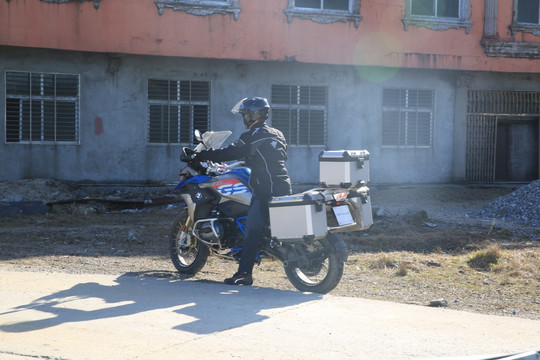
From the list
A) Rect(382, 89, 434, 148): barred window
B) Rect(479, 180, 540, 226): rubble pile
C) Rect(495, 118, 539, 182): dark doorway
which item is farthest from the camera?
Rect(495, 118, 539, 182): dark doorway

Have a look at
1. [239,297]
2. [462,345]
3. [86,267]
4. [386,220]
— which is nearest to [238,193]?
[239,297]

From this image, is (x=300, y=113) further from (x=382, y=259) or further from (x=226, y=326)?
(x=226, y=326)

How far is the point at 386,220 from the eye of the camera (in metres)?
13.9

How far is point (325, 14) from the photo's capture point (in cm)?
1928

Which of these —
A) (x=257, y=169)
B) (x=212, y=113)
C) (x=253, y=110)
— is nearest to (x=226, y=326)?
(x=257, y=169)

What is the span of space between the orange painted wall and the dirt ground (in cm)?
349

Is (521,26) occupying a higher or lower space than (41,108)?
higher

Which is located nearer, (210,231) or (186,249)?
(210,231)

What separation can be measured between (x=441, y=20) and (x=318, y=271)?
1493 centimetres

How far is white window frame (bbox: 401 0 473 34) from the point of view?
20.2m

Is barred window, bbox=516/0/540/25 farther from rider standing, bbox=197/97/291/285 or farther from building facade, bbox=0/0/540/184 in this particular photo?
rider standing, bbox=197/97/291/285

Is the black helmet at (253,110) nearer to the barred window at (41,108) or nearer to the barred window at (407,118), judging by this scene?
the barred window at (41,108)

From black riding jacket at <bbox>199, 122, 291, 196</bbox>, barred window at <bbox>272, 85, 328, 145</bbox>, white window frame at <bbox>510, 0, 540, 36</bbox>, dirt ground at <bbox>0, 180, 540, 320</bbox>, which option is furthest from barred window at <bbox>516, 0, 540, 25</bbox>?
black riding jacket at <bbox>199, 122, 291, 196</bbox>

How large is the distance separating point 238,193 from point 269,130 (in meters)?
0.76
